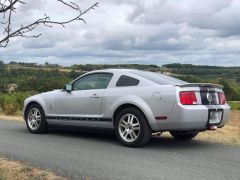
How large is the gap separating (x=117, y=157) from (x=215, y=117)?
204cm

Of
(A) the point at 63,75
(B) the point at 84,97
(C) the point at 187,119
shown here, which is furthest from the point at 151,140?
(A) the point at 63,75

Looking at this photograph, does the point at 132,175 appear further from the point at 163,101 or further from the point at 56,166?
the point at 163,101

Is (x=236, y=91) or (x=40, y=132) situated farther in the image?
(x=236, y=91)

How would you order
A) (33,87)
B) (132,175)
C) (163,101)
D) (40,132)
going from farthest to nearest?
(33,87) → (40,132) → (163,101) → (132,175)

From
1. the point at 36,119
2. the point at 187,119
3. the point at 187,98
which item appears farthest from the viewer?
the point at 36,119

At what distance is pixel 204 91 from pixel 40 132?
13.2ft

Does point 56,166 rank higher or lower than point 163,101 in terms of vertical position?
lower

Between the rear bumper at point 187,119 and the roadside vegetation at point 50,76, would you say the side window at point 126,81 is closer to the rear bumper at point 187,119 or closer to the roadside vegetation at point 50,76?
the rear bumper at point 187,119

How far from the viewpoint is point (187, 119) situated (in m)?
7.76

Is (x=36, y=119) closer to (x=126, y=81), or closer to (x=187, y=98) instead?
(x=126, y=81)

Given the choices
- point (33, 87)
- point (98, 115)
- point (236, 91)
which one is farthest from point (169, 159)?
point (236, 91)

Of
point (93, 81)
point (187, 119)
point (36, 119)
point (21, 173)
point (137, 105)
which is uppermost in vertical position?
point (93, 81)

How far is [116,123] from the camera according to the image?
852 centimetres

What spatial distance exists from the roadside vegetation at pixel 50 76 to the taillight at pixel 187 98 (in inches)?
116
